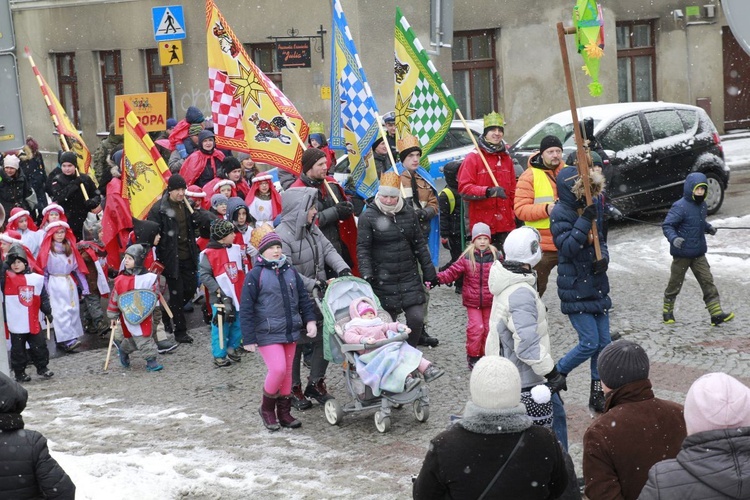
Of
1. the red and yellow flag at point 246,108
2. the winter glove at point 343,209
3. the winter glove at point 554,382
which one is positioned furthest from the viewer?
the red and yellow flag at point 246,108

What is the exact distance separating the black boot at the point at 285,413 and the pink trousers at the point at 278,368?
0.06m

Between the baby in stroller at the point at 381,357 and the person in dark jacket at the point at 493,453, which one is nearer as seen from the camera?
the person in dark jacket at the point at 493,453

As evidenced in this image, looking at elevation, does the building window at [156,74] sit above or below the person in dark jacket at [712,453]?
above

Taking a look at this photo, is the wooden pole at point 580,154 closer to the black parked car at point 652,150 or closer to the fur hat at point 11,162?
the black parked car at point 652,150

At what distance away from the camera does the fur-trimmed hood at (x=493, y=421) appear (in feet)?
14.5

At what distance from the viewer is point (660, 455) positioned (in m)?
4.82

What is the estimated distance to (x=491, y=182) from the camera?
1159 centimetres

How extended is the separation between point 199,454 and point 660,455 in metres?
4.24

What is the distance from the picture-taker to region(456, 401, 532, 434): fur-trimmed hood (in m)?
4.42

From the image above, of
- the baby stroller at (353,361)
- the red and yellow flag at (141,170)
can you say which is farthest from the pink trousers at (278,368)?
the red and yellow flag at (141,170)

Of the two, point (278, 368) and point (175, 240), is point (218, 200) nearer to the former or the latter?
point (175, 240)

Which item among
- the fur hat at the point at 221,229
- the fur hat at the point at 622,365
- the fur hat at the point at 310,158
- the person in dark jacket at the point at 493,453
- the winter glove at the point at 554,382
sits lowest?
the winter glove at the point at 554,382

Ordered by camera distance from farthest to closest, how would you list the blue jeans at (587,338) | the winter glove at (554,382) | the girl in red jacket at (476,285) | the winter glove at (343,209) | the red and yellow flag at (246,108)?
1. the red and yellow flag at (246,108)
2. the winter glove at (343,209)
3. the girl in red jacket at (476,285)
4. the blue jeans at (587,338)
5. the winter glove at (554,382)

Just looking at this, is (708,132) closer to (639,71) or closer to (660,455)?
(639,71)
